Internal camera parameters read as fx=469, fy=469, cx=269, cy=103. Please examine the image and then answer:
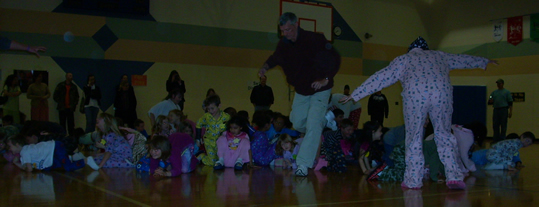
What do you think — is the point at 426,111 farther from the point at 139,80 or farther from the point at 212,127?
the point at 139,80

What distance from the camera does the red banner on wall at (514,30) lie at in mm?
12250

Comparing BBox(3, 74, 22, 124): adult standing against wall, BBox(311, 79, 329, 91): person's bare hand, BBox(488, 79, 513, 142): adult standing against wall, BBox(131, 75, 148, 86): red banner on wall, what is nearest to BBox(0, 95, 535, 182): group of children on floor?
BBox(311, 79, 329, 91): person's bare hand

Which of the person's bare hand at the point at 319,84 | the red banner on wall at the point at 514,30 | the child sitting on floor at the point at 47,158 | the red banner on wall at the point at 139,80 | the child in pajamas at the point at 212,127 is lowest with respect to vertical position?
the child sitting on floor at the point at 47,158

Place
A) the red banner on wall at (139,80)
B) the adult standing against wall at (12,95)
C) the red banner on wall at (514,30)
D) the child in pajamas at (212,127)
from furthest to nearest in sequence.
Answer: the red banner on wall at (514,30)
the red banner on wall at (139,80)
the adult standing against wall at (12,95)
the child in pajamas at (212,127)

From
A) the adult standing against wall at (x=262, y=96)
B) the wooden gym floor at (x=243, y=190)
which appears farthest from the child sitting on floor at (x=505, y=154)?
the adult standing against wall at (x=262, y=96)

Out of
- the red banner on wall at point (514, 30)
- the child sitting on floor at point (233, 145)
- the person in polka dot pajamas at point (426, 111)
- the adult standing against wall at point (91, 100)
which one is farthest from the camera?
the red banner on wall at point (514, 30)

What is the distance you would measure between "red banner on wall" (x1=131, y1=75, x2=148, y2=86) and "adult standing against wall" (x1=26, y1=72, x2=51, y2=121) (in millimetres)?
1820

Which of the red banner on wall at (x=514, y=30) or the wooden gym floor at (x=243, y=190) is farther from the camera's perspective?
the red banner on wall at (x=514, y=30)

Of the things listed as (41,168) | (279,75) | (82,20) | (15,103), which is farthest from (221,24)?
(41,168)

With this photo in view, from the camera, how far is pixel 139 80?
35.3 ft

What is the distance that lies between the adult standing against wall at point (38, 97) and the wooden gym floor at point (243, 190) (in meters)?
5.14

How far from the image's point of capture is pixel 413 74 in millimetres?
3650

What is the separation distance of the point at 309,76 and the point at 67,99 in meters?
6.78

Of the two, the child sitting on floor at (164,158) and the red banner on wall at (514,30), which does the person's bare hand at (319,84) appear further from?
the red banner on wall at (514,30)
